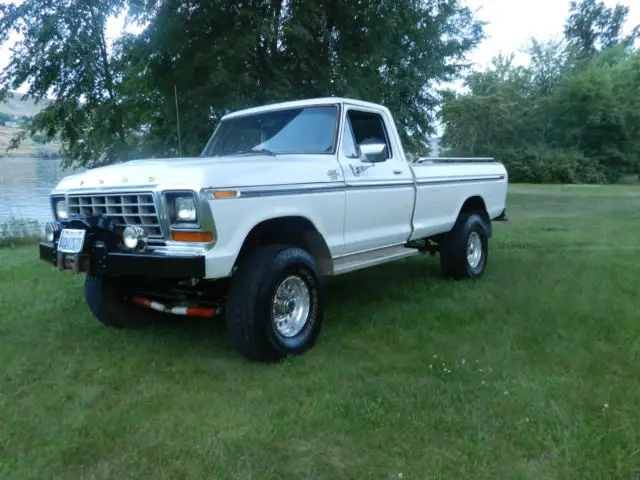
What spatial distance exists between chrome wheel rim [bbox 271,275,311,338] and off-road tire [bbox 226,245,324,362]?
0.38 feet

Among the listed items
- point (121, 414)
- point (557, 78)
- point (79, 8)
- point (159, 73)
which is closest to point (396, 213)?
point (121, 414)

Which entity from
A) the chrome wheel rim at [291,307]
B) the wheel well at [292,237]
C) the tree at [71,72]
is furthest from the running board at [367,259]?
the tree at [71,72]

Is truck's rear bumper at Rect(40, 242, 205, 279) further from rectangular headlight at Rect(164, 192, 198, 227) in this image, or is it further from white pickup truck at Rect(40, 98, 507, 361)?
rectangular headlight at Rect(164, 192, 198, 227)

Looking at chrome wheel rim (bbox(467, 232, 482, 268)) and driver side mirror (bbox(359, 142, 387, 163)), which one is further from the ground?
driver side mirror (bbox(359, 142, 387, 163))

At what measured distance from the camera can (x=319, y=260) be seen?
4711 millimetres

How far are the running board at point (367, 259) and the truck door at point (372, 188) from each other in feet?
0.23

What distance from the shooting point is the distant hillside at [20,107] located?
42.9 ft

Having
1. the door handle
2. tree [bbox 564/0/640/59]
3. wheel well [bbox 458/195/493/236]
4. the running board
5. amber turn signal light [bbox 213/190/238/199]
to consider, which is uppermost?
tree [bbox 564/0/640/59]

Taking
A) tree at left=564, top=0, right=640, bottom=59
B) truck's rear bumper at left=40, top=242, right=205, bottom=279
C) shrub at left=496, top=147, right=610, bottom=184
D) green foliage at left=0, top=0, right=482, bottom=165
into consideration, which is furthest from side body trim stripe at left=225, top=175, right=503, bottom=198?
tree at left=564, top=0, right=640, bottom=59

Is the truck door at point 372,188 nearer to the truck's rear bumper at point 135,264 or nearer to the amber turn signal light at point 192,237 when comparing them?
the amber turn signal light at point 192,237

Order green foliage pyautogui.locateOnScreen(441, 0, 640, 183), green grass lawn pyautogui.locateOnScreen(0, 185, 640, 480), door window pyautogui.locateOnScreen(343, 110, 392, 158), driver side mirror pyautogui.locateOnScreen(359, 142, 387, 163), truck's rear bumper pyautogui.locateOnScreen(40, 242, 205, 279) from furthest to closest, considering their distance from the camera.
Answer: green foliage pyautogui.locateOnScreen(441, 0, 640, 183)
door window pyautogui.locateOnScreen(343, 110, 392, 158)
driver side mirror pyautogui.locateOnScreen(359, 142, 387, 163)
truck's rear bumper pyautogui.locateOnScreen(40, 242, 205, 279)
green grass lawn pyautogui.locateOnScreen(0, 185, 640, 480)

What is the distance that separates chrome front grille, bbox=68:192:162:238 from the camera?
3.77 meters

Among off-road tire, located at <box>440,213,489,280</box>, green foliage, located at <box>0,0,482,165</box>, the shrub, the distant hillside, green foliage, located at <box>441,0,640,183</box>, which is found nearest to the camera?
off-road tire, located at <box>440,213,489,280</box>

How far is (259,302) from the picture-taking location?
3855 mm
